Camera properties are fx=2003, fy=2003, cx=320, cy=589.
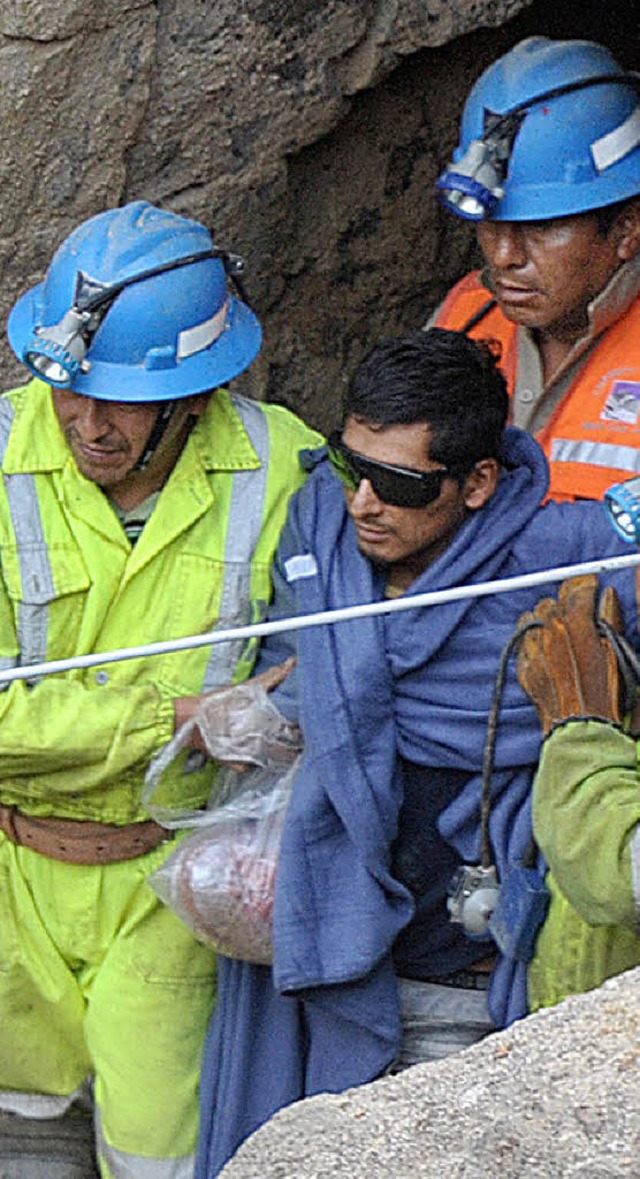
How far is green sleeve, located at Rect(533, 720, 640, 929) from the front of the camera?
2.53m

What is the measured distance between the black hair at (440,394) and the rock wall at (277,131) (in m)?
0.97

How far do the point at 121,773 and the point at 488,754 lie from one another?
25.3 inches

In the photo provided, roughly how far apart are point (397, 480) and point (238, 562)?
0.37 m

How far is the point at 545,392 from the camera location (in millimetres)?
3412

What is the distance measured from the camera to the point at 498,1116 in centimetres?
180

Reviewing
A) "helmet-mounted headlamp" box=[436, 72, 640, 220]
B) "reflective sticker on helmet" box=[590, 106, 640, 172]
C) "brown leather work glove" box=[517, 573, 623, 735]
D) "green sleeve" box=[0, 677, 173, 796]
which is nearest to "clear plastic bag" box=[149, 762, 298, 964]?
"green sleeve" box=[0, 677, 173, 796]

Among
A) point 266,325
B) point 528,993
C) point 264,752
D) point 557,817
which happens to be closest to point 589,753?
point 557,817

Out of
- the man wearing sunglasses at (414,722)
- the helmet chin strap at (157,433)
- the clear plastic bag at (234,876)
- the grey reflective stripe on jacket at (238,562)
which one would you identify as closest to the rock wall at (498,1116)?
the man wearing sunglasses at (414,722)

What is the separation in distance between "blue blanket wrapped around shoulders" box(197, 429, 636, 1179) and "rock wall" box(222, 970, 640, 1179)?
95cm

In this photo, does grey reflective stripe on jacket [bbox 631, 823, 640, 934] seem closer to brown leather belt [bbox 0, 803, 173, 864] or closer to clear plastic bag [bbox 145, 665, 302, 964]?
clear plastic bag [bbox 145, 665, 302, 964]

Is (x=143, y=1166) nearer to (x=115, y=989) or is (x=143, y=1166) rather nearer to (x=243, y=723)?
(x=115, y=989)

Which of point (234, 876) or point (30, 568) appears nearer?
point (234, 876)

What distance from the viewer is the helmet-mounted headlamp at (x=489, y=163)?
3312 mm

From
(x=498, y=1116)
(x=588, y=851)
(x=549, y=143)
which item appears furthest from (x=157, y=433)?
(x=498, y=1116)
